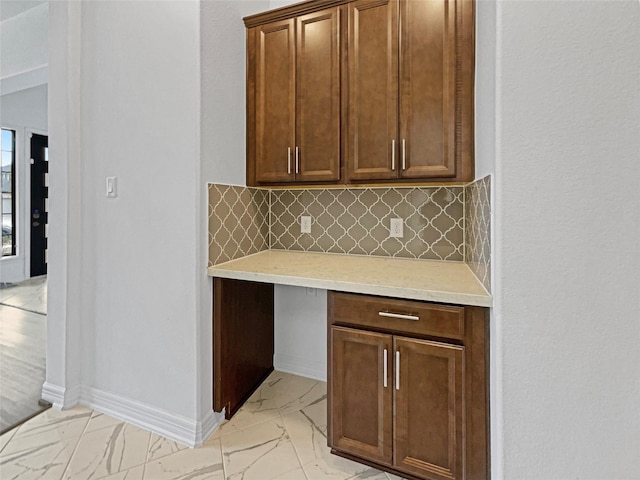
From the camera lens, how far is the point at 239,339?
6.70ft

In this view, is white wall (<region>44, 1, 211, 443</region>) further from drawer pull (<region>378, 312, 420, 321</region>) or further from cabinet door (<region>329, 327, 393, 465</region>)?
drawer pull (<region>378, 312, 420, 321</region>)

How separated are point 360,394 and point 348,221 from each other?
3.44 ft

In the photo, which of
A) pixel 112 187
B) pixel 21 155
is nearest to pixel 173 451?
pixel 112 187

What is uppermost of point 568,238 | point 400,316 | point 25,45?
point 25,45

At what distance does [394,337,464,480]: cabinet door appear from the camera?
53.2 inches

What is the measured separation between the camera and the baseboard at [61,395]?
2.02 meters

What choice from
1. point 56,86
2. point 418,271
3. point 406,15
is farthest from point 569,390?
point 56,86

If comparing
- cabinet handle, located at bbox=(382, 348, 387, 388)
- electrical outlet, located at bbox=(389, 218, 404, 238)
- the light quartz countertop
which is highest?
electrical outlet, located at bbox=(389, 218, 404, 238)

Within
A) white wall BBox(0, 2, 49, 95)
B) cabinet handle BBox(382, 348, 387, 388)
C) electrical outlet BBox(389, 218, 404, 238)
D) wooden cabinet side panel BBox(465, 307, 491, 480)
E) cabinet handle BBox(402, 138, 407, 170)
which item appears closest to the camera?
wooden cabinet side panel BBox(465, 307, 491, 480)

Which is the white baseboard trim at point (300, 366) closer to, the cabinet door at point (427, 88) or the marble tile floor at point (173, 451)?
the marble tile floor at point (173, 451)

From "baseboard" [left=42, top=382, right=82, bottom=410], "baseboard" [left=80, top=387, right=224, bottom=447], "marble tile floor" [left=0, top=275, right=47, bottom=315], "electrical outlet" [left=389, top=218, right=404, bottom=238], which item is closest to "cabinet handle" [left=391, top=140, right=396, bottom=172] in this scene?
"electrical outlet" [left=389, top=218, right=404, bottom=238]

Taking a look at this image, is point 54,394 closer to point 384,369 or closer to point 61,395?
point 61,395

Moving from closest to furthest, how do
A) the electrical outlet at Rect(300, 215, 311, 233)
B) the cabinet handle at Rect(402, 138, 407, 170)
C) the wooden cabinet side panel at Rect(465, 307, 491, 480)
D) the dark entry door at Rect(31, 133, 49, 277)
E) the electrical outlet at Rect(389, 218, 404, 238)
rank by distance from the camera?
the wooden cabinet side panel at Rect(465, 307, 491, 480), the cabinet handle at Rect(402, 138, 407, 170), the electrical outlet at Rect(389, 218, 404, 238), the electrical outlet at Rect(300, 215, 311, 233), the dark entry door at Rect(31, 133, 49, 277)

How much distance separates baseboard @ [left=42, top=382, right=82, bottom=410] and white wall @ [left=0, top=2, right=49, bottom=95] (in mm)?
3152
